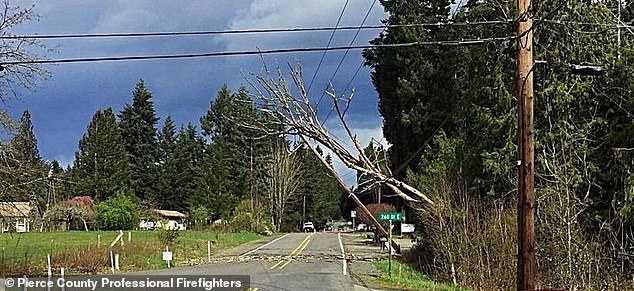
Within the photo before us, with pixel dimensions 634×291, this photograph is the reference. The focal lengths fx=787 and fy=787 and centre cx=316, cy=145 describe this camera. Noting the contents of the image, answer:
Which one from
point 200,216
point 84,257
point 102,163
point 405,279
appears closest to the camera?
point 405,279

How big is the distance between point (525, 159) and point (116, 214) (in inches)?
2205

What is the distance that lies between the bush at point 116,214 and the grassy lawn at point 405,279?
35.0 meters

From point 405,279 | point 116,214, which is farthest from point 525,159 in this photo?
point 116,214

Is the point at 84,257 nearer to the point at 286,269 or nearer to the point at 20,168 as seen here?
the point at 286,269

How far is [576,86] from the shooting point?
2070cm

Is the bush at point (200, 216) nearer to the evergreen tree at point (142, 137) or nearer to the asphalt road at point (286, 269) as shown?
the evergreen tree at point (142, 137)

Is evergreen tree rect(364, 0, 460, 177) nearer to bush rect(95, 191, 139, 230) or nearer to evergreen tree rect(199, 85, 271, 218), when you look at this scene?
bush rect(95, 191, 139, 230)

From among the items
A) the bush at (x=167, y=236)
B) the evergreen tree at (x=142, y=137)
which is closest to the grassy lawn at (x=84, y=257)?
the bush at (x=167, y=236)

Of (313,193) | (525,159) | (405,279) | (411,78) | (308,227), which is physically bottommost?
(308,227)

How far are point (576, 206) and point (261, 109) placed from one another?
47.5 feet

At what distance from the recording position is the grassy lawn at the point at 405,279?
24.3m

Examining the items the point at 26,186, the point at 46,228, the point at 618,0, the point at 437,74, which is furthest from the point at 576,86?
the point at 46,228

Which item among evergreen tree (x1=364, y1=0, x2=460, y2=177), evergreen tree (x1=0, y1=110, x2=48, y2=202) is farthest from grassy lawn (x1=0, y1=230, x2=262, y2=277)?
evergreen tree (x1=364, y1=0, x2=460, y2=177)

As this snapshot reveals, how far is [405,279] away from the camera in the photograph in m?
27.9
